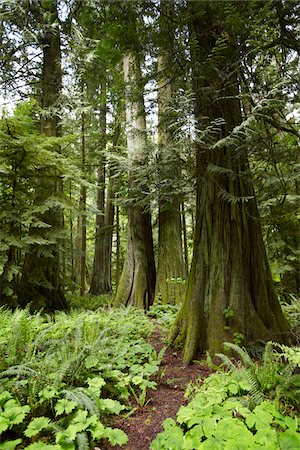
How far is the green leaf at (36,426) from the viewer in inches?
80.3

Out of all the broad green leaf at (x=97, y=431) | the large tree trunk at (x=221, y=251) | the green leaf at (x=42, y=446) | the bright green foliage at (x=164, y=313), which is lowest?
the broad green leaf at (x=97, y=431)

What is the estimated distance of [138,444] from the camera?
229 centimetres

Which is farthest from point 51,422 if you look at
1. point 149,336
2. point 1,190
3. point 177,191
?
point 1,190

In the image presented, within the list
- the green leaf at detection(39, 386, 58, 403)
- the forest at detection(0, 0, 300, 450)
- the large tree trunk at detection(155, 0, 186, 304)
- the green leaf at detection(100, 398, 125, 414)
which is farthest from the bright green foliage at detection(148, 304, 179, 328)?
the green leaf at detection(39, 386, 58, 403)

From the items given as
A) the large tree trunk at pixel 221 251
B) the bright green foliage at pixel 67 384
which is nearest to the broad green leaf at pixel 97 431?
the bright green foliage at pixel 67 384

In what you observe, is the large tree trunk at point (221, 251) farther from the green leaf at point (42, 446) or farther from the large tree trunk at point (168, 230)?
the green leaf at point (42, 446)

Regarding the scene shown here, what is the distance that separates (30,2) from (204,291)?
25.5 ft

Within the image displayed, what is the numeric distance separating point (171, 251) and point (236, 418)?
4467 millimetres

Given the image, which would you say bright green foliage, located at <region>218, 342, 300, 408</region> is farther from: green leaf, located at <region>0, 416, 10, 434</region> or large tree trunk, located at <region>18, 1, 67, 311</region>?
large tree trunk, located at <region>18, 1, 67, 311</region>

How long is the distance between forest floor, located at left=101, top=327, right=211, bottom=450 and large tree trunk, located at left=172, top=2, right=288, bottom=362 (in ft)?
0.66

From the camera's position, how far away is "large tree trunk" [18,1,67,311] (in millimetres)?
5992

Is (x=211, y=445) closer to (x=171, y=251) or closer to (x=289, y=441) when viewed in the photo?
(x=289, y=441)

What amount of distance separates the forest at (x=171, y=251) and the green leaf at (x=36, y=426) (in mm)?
14

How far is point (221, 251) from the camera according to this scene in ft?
13.0
